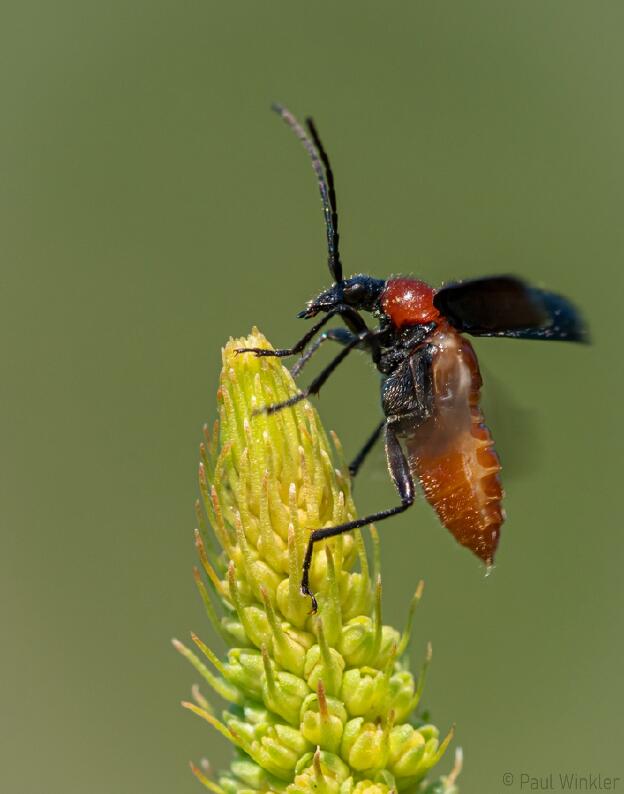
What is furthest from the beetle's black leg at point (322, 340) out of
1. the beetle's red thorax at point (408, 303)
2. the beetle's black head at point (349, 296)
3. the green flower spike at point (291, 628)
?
the green flower spike at point (291, 628)

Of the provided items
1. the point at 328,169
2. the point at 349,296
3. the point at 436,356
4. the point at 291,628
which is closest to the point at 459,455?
the point at 436,356

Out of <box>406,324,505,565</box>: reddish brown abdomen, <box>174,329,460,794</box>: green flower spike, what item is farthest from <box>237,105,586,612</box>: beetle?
<box>174,329,460,794</box>: green flower spike

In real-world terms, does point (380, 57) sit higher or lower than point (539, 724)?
higher

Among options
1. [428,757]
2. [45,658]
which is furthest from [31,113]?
[428,757]

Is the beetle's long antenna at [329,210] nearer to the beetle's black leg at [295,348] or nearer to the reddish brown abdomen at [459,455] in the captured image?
the beetle's black leg at [295,348]

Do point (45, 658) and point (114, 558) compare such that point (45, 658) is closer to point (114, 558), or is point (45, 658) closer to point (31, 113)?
point (114, 558)
